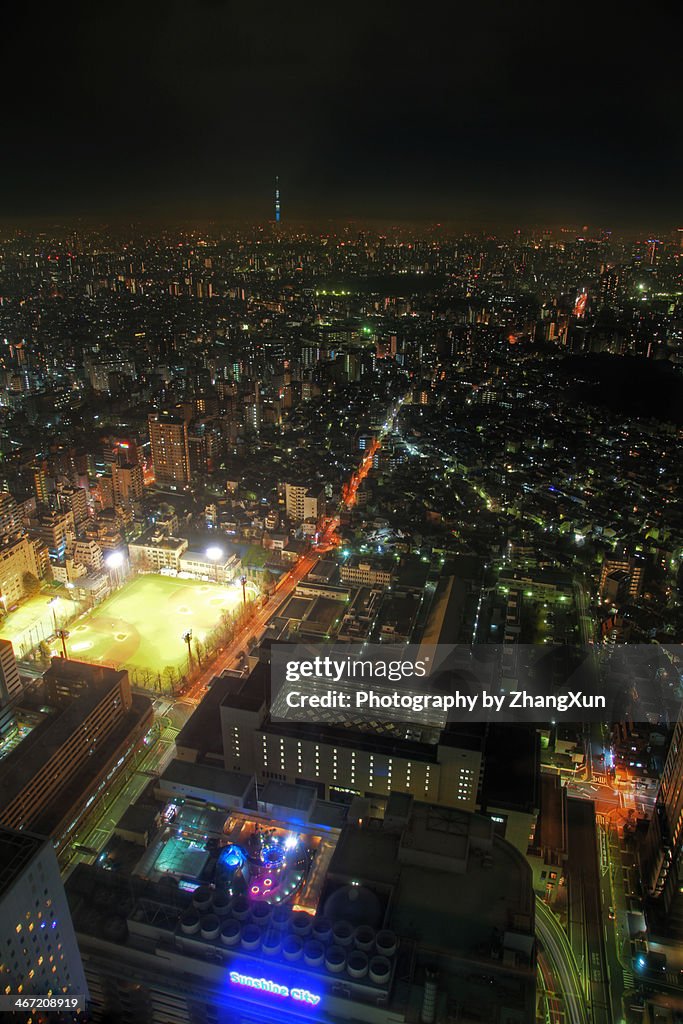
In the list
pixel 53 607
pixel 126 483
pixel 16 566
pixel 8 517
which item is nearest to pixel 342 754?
pixel 53 607

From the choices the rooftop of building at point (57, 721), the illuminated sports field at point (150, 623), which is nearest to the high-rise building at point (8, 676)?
the rooftop of building at point (57, 721)

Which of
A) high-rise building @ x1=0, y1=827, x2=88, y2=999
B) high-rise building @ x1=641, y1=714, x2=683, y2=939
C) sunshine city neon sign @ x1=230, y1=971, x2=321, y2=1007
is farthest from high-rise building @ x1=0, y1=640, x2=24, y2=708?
high-rise building @ x1=641, y1=714, x2=683, y2=939

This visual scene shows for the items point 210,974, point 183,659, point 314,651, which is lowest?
point 183,659

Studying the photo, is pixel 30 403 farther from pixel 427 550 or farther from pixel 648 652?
pixel 648 652

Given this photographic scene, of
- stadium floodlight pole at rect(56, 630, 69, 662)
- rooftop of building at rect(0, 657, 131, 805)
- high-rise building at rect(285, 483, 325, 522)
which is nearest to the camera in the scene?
rooftop of building at rect(0, 657, 131, 805)

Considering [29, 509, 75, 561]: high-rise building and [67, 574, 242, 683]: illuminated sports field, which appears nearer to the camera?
[67, 574, 242, 683]: illuminated sports field

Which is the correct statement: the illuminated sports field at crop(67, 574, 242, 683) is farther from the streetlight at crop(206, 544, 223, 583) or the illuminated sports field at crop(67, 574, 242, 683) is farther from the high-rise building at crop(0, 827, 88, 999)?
the high-rise building at crop(0, 827, 88, 999)

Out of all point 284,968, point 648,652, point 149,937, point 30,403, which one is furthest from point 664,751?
point 30,403
